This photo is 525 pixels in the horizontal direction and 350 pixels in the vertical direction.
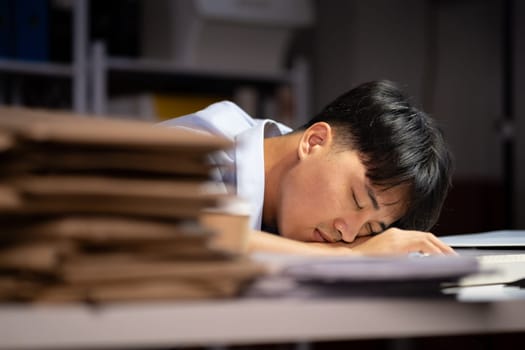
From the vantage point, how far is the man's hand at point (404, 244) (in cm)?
100

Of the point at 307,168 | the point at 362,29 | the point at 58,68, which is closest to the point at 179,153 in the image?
the point at 307,168

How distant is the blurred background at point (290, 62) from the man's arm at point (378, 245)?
1.51 metres

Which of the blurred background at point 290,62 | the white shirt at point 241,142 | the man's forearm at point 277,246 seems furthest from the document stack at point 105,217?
the blurred background at point 290,62

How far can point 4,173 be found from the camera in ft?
1.73

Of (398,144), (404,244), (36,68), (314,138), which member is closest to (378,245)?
(404,244)

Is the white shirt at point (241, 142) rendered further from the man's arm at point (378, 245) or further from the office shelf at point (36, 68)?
the office shelf at point (36, 68)

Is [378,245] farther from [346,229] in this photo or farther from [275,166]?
[275,166]

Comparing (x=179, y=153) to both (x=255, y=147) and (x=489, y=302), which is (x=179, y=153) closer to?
(x=489, y=302)

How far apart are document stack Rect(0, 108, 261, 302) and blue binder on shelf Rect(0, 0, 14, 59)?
2449 millimetres

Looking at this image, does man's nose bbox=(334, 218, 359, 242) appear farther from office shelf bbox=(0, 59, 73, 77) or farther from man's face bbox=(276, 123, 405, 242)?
office shelf bbox=(0, 59, 73, 77)

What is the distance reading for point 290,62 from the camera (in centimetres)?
384

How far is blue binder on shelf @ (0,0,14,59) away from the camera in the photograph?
282 cm

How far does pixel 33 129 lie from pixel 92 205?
60 millimetres

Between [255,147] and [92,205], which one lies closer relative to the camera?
[92,205]
